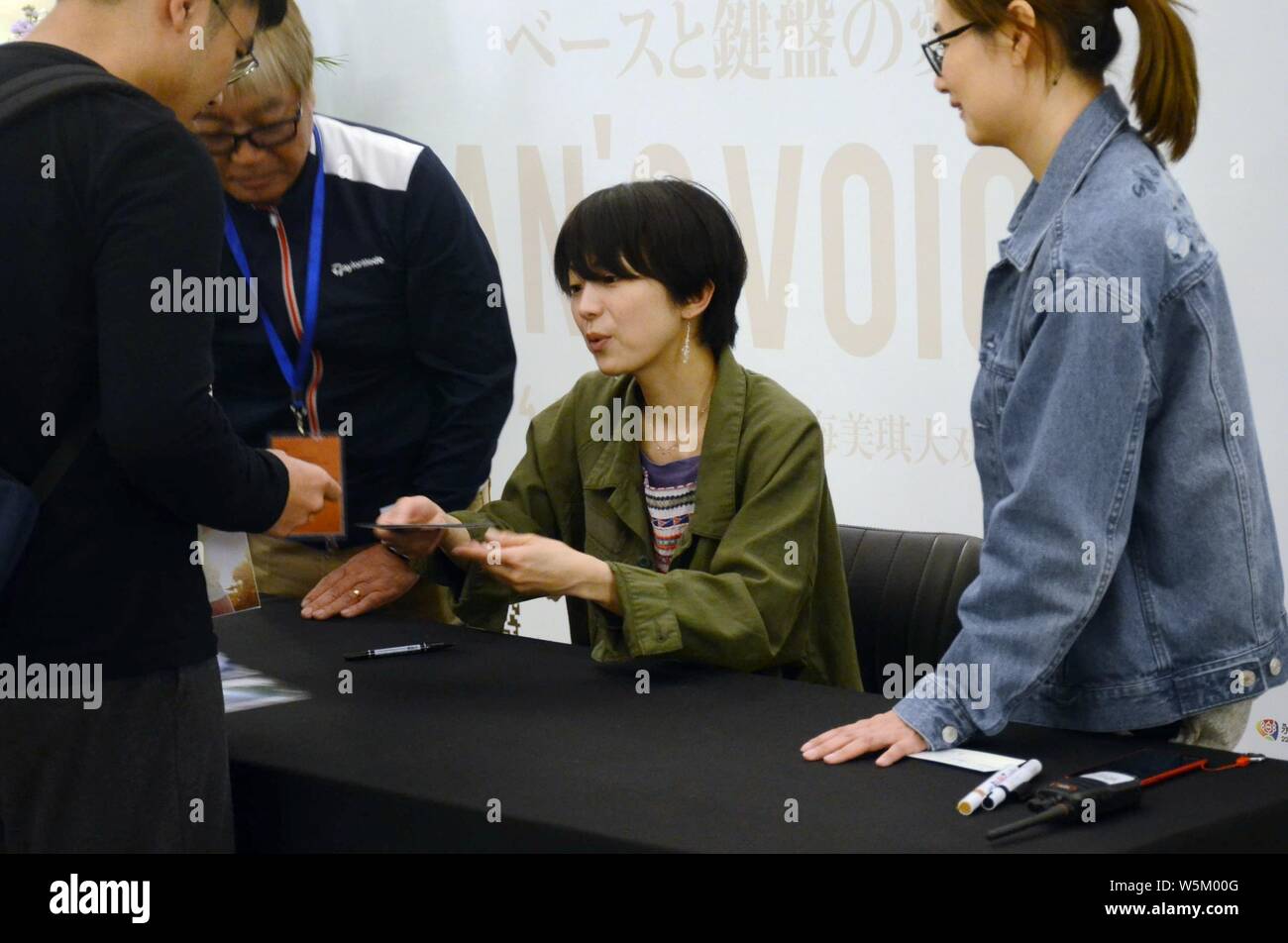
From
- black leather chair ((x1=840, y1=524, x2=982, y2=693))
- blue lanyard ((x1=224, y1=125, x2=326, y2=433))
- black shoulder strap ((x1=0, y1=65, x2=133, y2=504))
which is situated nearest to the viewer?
black shoulder strap ((x1=0, y1=65, x2=133, y2=504))

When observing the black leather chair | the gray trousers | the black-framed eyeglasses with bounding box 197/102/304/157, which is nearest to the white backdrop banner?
the black leather chair

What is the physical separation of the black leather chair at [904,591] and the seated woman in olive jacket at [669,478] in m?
0.22

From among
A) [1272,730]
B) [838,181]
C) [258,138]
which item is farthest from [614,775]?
[838,181]

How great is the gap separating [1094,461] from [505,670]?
951 mm

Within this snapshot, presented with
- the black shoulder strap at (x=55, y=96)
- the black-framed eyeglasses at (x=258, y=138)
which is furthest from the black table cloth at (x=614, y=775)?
the black-framed eyeglasses at (x=258, y=138)

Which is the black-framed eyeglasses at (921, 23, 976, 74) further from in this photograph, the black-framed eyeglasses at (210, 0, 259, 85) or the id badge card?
the id badge card

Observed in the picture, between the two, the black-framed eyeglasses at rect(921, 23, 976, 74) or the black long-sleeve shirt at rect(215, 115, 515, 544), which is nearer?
the black-framed eyeglasses at rect(921, 23, 976, 74)

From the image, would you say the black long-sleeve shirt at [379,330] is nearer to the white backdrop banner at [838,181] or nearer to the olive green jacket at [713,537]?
the olive green jacket at [713,537]

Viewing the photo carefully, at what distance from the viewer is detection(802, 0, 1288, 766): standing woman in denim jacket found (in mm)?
1424

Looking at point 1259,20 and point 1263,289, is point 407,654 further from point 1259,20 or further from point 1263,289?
point 1259,20

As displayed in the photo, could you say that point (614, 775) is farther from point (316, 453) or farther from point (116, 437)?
point (316, 453)

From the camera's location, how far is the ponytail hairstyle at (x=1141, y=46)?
1.50m

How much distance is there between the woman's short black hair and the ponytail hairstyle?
2.56 ft
